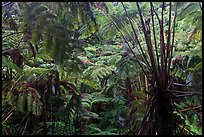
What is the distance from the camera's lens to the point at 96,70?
187cm

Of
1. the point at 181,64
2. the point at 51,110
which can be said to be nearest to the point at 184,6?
the point at 181,64

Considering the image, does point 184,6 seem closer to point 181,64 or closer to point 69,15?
point 181,64

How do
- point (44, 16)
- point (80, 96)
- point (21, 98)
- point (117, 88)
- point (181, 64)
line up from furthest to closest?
point (117, 88) < point (181, 64) < point (80, 96) < point (21, 98) < point (44, 16)

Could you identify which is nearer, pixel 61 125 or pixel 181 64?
pixel 181 64

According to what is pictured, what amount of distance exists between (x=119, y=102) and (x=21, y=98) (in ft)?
3.04

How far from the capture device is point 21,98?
5.12 feet

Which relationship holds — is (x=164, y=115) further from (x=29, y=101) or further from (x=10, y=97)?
(x=10, y=97)

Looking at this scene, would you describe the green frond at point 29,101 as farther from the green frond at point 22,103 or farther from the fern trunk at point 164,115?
the fern trunk at point 164,115

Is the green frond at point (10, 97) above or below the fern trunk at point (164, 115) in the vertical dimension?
above

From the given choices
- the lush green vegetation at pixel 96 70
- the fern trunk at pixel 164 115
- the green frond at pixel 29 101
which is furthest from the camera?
the green frond at pixel 29 101

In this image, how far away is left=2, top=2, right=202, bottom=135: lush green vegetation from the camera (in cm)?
132

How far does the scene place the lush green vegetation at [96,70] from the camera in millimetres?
1317

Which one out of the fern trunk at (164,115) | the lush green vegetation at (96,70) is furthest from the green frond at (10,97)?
the fern trunk at (164,115)

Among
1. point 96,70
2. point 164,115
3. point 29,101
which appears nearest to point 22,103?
point 29,101
